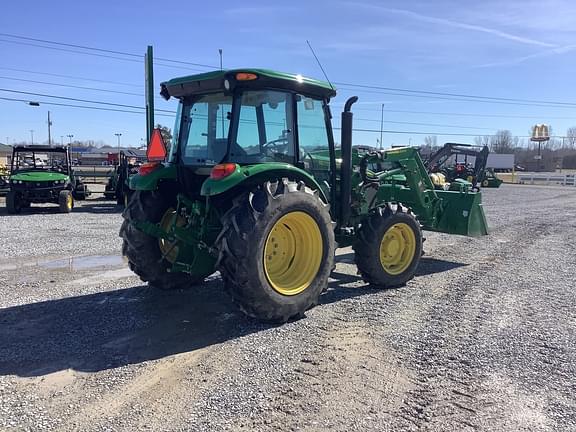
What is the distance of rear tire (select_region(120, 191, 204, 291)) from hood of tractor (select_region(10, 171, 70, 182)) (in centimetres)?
1154

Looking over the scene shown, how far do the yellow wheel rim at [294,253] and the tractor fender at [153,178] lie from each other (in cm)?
150

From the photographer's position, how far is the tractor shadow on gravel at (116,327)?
4.45m

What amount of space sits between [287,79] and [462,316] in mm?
3242

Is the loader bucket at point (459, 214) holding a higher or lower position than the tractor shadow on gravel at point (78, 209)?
higher

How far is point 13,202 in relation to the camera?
51.9 ft

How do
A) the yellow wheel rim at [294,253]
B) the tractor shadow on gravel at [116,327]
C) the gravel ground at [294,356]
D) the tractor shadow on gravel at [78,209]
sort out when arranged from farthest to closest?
the tractor shadow on gravel at [78,209] < the yellow wheel rim at [294,253] < the tractor shadow on gravel at [116,327] < the gravel ground at [294,356]

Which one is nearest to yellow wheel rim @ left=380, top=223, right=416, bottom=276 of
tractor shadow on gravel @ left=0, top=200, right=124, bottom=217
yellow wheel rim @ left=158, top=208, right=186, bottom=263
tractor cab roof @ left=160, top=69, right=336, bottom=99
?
tractor cab roof @ left=160, top=69, right=336, bottom=99

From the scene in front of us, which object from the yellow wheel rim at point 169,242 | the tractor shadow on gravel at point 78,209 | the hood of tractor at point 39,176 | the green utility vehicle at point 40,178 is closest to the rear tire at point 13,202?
the green utility vehicle at point 40,178

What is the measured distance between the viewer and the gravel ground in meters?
3.53

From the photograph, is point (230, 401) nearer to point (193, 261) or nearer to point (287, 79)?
point (193, 261)

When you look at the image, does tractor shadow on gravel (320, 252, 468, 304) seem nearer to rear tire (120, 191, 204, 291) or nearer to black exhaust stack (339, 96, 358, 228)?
black exhaust stack (339, 96, 358, 228)

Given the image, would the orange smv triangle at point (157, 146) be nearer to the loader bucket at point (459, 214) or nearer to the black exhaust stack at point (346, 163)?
the black exhaust stack at point (346, 163)

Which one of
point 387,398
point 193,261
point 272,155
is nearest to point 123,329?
point 193,261

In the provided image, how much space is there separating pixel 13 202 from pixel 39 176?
1181mm
